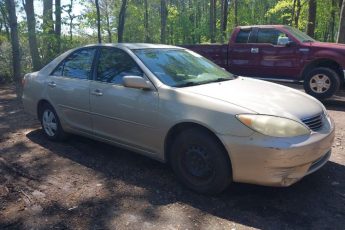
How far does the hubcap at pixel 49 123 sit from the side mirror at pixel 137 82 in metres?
2.19

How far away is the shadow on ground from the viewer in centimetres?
365

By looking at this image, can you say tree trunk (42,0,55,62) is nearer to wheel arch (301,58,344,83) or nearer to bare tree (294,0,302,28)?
wheel arch (301,58,344,83)

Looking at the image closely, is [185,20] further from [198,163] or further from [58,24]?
[198,163]

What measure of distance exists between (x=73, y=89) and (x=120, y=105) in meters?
1.14

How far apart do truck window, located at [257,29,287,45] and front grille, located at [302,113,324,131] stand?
21.6ft

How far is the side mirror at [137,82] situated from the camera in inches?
177

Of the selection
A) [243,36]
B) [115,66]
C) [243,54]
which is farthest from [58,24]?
[115,66]

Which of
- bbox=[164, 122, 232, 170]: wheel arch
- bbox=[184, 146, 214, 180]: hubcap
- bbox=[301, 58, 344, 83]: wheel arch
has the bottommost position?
bbox=[184, 146, 214, 180]: hubcap

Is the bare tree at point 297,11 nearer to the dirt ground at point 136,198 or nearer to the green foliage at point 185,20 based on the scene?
the green foliage at point 185,20

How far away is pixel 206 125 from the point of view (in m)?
3.96

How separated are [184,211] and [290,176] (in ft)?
3.65

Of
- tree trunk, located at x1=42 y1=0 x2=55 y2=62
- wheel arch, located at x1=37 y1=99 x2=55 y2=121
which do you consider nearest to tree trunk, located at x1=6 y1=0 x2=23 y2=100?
tree trunk, located at x1=42 y1=0 x2=55 y2=62

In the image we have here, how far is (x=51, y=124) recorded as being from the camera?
626 centimetres

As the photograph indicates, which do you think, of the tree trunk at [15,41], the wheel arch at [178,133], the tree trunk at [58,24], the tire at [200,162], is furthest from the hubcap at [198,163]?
the tree trunk at [58,24]
